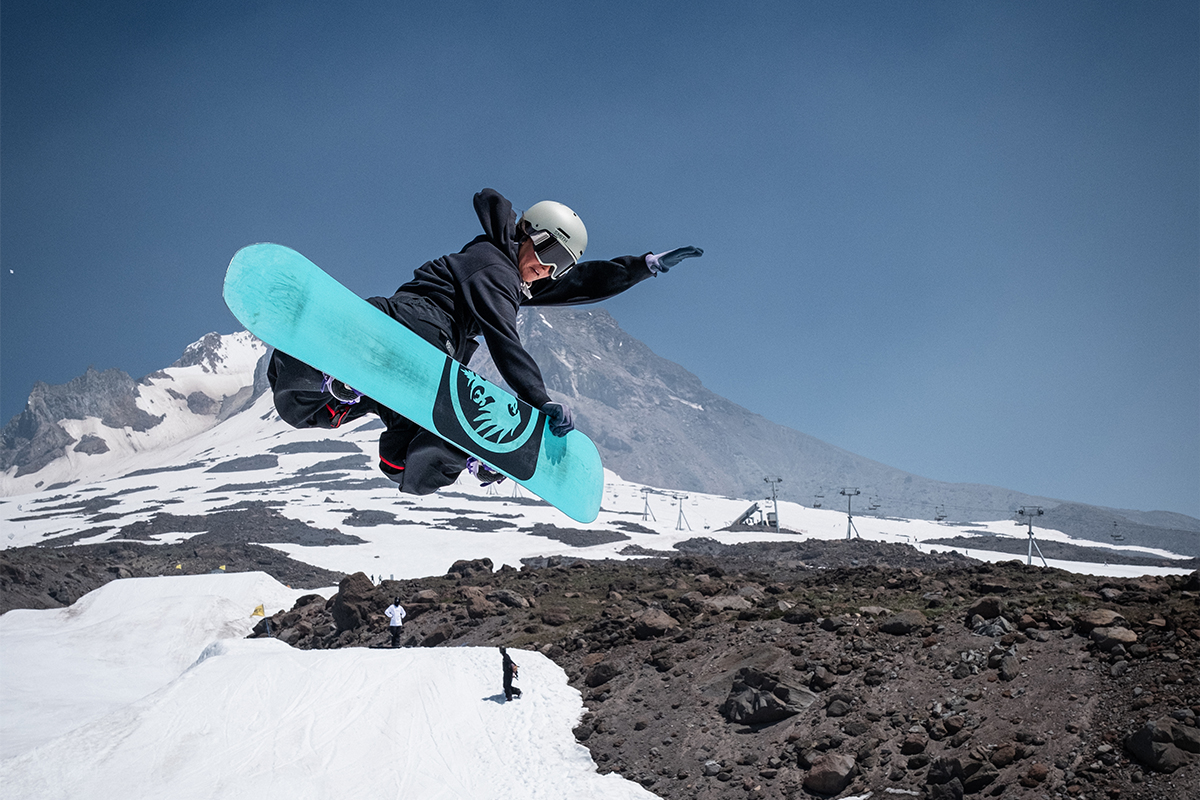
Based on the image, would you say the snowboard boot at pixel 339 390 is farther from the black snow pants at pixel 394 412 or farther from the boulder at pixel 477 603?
the boulder at pixel 477 603

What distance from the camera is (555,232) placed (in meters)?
4.70

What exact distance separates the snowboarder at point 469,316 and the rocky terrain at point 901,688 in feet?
32.6

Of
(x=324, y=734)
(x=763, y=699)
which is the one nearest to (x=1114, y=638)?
(x=763, y=699)

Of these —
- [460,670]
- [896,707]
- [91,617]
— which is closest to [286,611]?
[91,617]

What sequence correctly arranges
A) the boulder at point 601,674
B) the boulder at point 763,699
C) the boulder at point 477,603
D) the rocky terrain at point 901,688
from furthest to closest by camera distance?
the boulder at point 477,603
the boulder at point 601,674
the boulder at point 763,699
the rocky terrain at point 901,688

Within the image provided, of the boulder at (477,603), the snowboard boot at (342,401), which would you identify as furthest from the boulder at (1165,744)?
the boulder at (477,603)

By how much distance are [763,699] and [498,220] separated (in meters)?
13.0

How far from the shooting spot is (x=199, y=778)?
15.1 meters

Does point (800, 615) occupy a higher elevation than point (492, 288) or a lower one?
lower

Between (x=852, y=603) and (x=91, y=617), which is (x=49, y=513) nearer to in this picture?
(x=91, y=617)

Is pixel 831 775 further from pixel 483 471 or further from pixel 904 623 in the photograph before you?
pixel 483 471

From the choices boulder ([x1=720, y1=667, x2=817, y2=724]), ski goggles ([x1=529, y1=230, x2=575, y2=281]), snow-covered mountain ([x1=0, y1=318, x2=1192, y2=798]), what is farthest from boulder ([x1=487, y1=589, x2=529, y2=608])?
ski goggles ([x1=529, y1=230, x2=575, y2=281])

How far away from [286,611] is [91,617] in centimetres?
907

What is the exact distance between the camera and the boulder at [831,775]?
11766 millimetres
